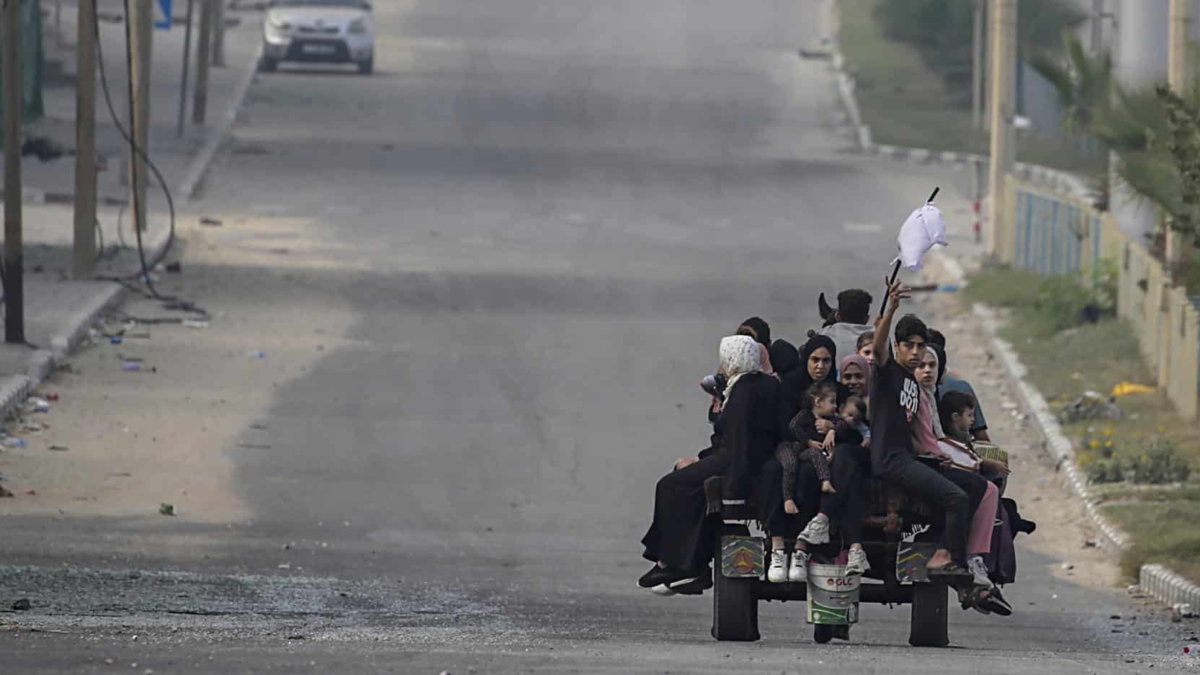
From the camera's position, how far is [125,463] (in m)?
17.5

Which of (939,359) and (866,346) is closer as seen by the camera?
(866,346)

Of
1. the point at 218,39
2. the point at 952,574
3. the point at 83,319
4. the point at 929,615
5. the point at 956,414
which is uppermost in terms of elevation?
the point at 218,39

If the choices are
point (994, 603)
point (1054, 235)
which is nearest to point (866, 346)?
point (994, 603)

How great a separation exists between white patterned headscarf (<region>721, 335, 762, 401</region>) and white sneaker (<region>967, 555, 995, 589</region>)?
50.0 inches

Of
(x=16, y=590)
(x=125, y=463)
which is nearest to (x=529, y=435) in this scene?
(x=125, y=463)

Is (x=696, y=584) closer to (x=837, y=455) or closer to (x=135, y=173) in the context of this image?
(x=837, y=455)

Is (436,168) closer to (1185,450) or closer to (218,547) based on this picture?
(1185,450)

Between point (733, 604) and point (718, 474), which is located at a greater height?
point (718, 474)

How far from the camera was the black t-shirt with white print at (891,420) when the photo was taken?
10.2 m

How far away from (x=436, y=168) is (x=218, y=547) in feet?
78.7

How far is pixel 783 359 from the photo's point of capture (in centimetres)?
1073

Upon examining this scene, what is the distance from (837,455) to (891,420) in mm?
286

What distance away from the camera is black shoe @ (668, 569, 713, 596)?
10789mm

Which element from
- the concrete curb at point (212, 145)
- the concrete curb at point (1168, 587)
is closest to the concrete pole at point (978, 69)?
the concrete curb at point (212, 145)
